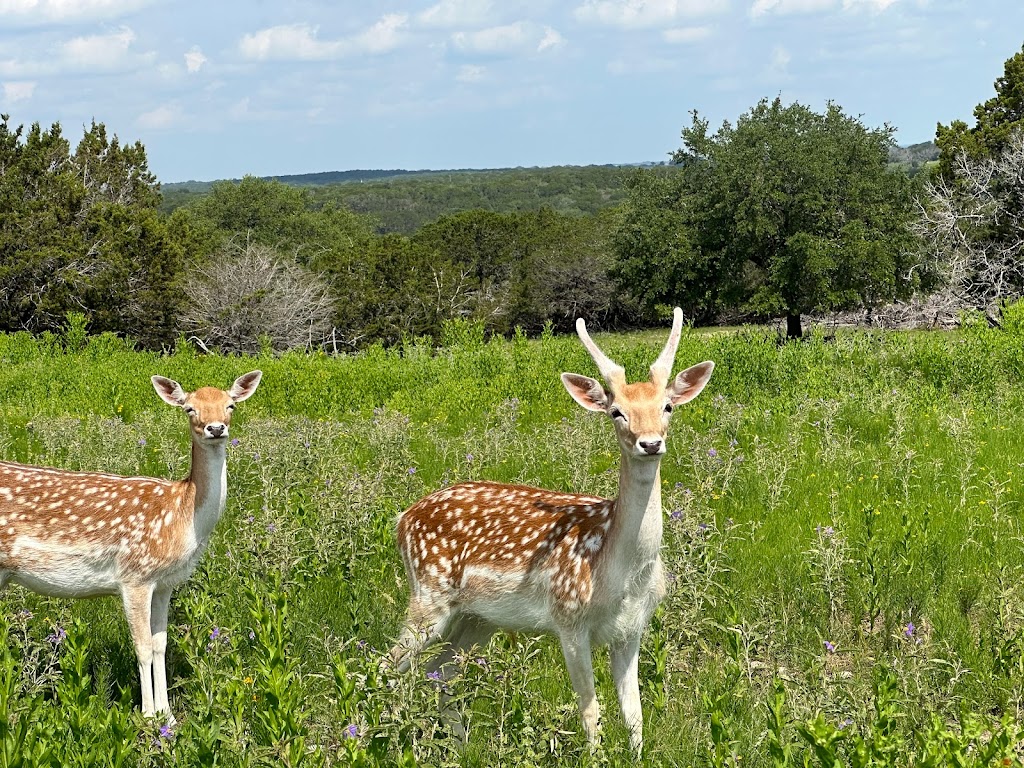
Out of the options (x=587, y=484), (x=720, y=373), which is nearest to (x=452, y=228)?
(x=720, y=373)

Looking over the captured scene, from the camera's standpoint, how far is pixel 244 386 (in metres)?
6.78

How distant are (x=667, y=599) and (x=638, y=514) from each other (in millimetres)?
1365

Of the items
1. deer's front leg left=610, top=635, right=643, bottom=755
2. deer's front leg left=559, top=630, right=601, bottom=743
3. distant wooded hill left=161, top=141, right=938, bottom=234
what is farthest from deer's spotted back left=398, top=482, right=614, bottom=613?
distant wooded hill left=161, top=141, right=938, bottom=234

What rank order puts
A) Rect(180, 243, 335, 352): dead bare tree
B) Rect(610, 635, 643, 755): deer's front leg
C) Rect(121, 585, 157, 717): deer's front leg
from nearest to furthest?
Rect(610, 635, 643, 755): deer's front leg, Rect(121, 585, 157, 717): deer's front leg, Rect(180, 243, 335, 352): dead bare tree

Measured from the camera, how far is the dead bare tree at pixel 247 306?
33.9 m

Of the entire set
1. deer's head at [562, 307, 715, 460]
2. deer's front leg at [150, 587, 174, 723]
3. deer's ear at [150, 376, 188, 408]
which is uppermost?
deer's head at [562, 307, 715, 460]

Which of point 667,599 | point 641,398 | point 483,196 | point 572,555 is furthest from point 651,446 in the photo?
point 483,196

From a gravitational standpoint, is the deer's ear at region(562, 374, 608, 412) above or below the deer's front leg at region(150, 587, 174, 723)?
above

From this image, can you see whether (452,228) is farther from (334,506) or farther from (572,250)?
(334,506)

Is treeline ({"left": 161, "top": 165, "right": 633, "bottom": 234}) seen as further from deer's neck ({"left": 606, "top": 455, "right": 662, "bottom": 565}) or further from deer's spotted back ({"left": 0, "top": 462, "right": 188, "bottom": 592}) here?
deer's neck ({"left": 606, "top": 455, "right": 662, "bottom": 565})

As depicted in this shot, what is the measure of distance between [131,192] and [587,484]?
4289 cm

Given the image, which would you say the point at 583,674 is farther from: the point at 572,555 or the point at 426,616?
the point at 426,616

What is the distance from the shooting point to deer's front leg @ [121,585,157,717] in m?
5.61

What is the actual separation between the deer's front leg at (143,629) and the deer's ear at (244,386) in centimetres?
135
